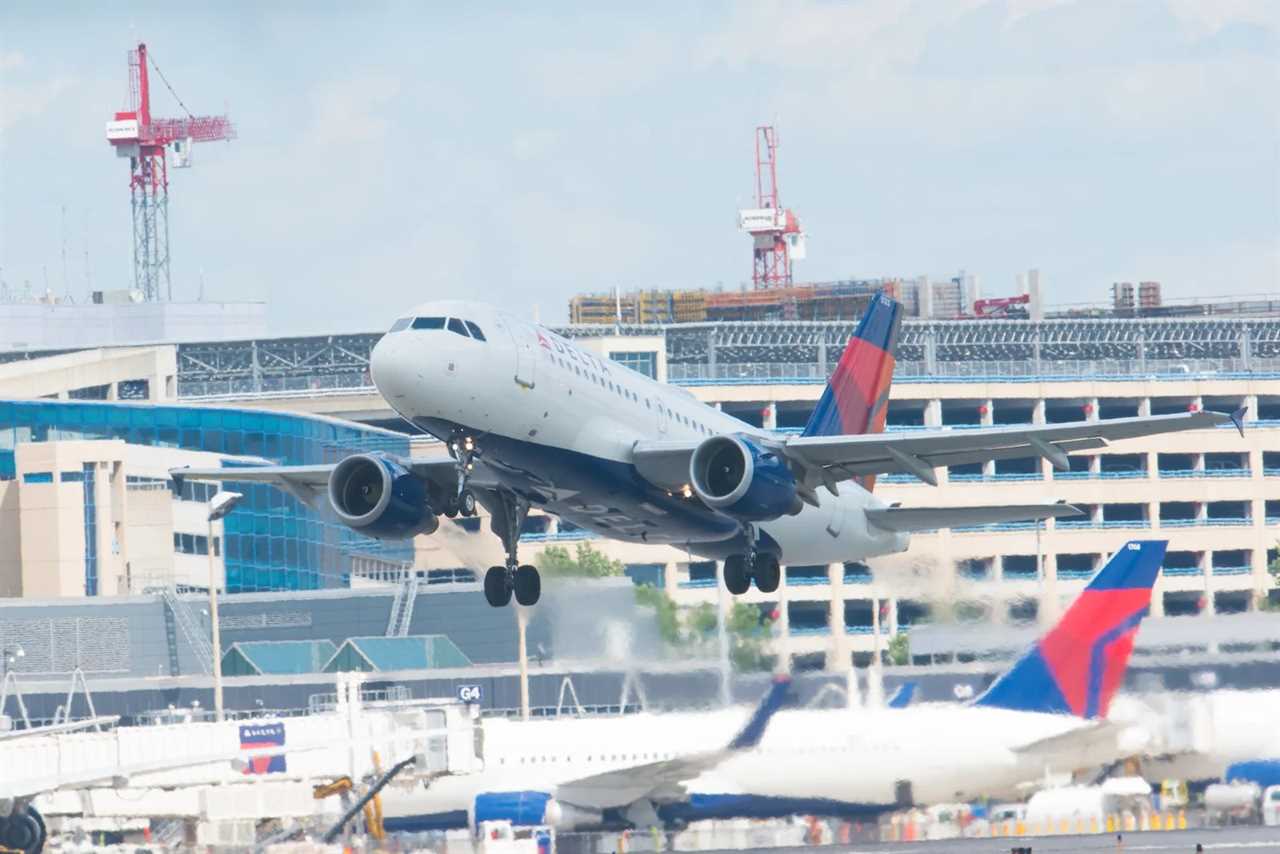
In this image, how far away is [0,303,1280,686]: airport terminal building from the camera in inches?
4318

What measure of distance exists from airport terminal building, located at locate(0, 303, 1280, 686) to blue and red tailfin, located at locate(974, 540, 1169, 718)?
84.0 ft

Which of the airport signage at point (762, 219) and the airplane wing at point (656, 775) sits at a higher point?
the airport signage at point (762, 219)

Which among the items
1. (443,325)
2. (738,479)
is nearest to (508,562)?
(738,479)

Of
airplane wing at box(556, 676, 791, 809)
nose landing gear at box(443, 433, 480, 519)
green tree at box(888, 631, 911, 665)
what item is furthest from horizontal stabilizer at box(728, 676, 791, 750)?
nose landing gear at box(443, 433, 480, 519)

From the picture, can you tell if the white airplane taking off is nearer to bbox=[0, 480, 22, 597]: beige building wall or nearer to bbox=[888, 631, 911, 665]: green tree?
bbox=[888, 631, 911, 665]: green tree

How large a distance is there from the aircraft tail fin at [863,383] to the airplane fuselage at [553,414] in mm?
6556

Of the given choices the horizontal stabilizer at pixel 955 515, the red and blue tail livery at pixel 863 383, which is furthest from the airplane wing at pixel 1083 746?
Answer: the red and blue tail livery at pixel 863 383

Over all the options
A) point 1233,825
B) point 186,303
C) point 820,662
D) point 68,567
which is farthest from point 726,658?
point 186,303

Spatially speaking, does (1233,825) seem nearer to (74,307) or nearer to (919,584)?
(919,584)

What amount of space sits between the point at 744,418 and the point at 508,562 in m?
79.9

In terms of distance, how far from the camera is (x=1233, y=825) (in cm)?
6278

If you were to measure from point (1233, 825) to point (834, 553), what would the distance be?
13.0 metres

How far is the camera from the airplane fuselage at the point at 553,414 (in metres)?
47.9

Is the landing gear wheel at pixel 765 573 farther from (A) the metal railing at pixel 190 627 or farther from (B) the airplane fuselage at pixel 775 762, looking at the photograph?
(A) the metal railing at pixel 190 627
